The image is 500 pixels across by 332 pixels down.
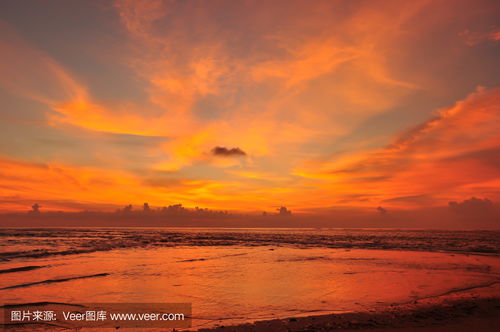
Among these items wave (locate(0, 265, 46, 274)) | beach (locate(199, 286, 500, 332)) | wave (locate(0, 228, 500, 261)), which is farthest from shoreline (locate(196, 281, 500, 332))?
wave (locate(0, 228, 500, 261))

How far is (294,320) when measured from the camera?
948cm

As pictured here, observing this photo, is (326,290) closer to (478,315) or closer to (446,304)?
(446,304)

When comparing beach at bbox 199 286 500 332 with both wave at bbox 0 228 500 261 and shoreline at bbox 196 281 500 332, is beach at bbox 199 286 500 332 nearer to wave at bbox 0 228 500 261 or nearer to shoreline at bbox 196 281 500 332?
shoreline at bbox 196 281 500 332

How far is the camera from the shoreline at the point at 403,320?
8766mm

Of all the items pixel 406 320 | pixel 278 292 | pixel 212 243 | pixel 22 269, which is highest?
pixel 406 320

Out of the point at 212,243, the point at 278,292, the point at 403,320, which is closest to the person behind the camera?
the point at 403,320

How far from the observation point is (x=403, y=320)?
949 centimetres

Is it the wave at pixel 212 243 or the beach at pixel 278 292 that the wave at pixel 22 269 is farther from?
the wave at pixel 212 243

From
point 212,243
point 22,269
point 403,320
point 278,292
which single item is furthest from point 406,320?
point 212,243

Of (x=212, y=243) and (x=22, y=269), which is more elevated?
(x=22, y=269)

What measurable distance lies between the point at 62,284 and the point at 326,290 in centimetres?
1199

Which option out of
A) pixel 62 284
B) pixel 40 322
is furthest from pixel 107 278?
pixel 40 322

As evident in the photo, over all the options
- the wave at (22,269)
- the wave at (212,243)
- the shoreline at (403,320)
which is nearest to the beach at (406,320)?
the shoreline at (403,320)

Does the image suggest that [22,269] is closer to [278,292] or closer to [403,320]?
[278,292]
